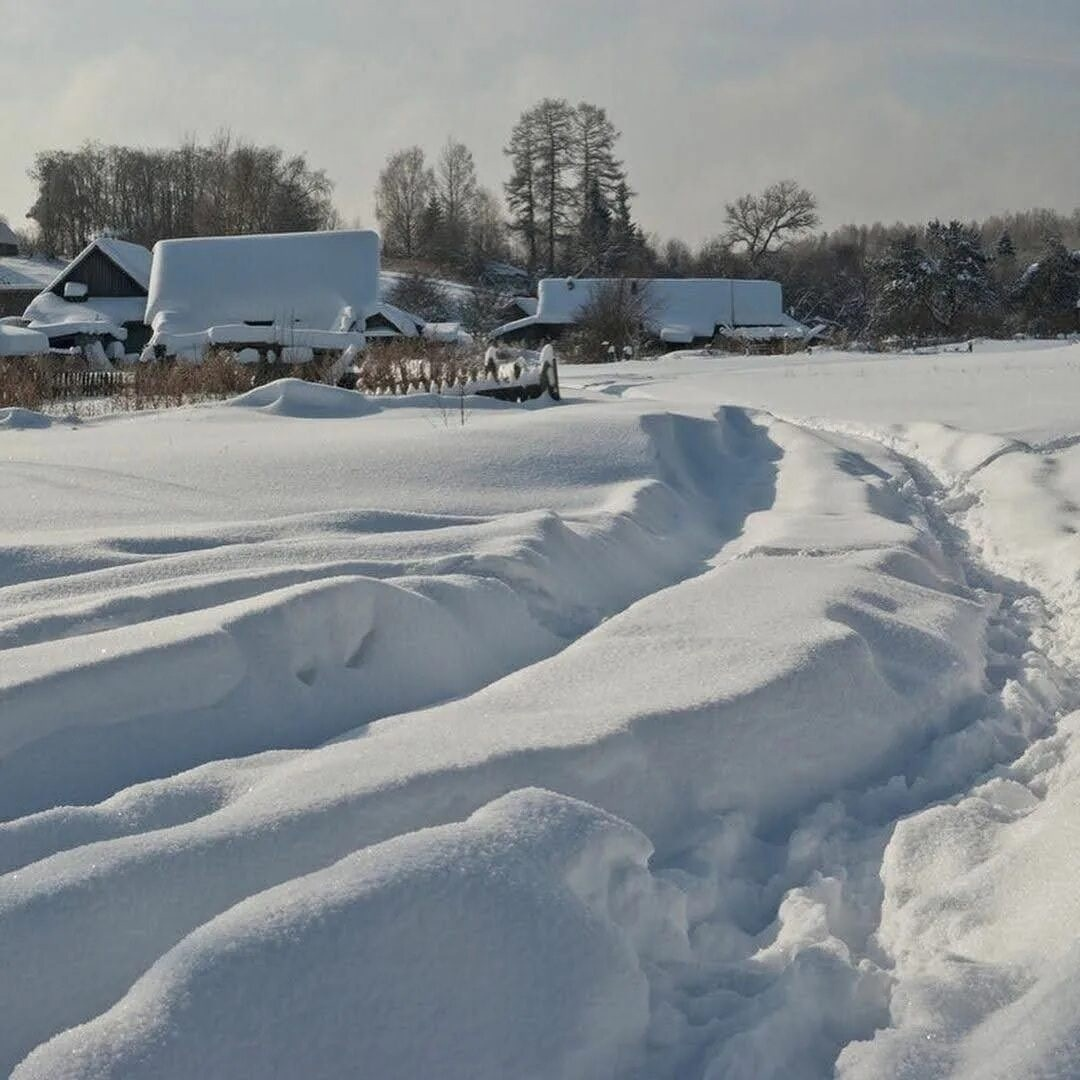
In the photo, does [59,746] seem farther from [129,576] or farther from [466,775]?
[129,576]

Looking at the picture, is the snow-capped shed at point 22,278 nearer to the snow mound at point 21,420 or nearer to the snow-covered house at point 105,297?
the snow-covered house at point 105,297

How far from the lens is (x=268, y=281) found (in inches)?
1287

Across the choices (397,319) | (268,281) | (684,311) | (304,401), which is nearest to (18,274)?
(268,281)

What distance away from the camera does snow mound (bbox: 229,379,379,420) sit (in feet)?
39.1

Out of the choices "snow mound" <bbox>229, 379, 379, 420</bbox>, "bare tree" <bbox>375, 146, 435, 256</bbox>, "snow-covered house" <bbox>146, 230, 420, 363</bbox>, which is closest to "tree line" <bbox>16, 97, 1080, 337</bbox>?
"bare tree" <bbox>375, 146, 435, 256</bbox>

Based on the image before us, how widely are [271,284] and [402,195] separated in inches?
1675

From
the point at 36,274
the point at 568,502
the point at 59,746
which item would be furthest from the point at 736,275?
the point at 59,746

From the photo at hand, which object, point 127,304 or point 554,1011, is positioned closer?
point 554,1011

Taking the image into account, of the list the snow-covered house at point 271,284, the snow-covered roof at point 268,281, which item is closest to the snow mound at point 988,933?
the snow-covered house at point 271,284

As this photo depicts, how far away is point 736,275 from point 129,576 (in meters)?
63.5

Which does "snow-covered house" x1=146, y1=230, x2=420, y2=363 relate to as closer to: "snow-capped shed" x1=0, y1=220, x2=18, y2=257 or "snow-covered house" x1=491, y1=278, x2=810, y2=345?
"snow-covered house" x1=491, y1=278, x2=810, y2=345

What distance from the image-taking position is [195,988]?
1913 mm

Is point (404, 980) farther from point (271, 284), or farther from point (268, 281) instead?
point (268, 281)

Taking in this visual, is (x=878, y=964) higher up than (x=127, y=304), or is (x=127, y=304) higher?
(x=127, y=304)
